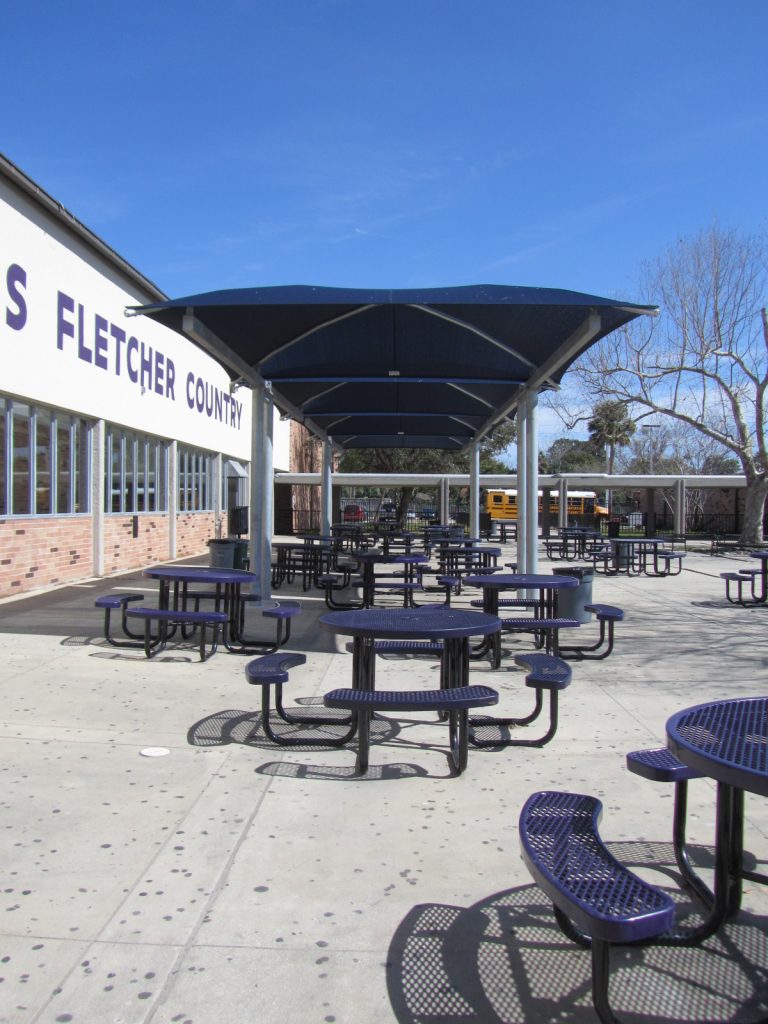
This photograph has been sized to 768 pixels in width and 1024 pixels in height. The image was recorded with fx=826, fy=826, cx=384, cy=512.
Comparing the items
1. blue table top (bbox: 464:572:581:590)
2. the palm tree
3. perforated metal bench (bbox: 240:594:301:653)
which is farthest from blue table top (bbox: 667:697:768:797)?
the palm tree

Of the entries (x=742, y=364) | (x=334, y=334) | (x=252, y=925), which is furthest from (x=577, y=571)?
(x=742, y=364)

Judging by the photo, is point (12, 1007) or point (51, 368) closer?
point (12, 1007)

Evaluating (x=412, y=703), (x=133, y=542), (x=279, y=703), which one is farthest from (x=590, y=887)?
(x=133, y=542)

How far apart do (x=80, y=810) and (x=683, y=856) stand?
108 inches

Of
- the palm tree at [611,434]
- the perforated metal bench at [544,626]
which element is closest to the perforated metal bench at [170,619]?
the perforated metal bench at [544,626]

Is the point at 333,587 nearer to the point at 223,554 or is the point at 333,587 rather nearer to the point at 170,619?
the point at 223,554

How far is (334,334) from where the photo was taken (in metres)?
10.6

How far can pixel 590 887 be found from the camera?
2.42 m

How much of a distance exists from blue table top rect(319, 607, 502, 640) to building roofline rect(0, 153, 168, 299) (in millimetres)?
8909

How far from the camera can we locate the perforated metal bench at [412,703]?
421cm

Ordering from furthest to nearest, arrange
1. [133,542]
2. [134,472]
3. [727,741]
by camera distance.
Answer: [134,472]
[133,542]
[727,741]

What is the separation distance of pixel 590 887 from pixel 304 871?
55.0 inches

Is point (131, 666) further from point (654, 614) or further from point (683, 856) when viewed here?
point (654, 614)

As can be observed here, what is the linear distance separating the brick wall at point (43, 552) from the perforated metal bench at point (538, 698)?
8317 mm
